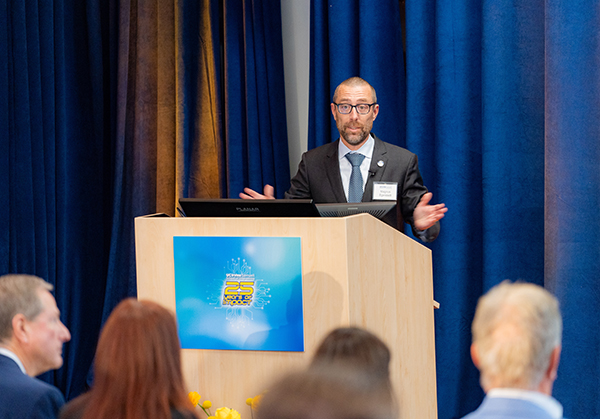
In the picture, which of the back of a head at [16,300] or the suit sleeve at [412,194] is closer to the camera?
the back of a head at [16,300]

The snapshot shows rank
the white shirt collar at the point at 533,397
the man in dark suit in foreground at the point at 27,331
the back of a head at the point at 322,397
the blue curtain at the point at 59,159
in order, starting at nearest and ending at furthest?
the back of a head at the point at 322,397 → the white shirt collar at the point at 533,397 → the man in dark suit in foreground at the point at 27,331 → the blue curtain at the point at 59,159

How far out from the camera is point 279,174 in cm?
437

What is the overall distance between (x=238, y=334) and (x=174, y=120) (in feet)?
7.96

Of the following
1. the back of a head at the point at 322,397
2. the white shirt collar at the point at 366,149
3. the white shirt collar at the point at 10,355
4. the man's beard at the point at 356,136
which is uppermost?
the man's beard at the point at 356,136

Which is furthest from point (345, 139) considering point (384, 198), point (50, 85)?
point (50, 85)

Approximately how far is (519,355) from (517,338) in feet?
0.11

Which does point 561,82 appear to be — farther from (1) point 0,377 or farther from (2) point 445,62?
(1) point 0,377

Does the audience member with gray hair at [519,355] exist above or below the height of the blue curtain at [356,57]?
below

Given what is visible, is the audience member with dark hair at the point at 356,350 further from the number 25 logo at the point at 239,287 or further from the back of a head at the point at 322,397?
the number 25 logo at the point at 239,287

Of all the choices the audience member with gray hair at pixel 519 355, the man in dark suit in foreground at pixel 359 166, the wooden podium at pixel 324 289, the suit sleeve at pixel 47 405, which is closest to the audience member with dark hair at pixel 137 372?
the suit sleeve at pixel 47 405

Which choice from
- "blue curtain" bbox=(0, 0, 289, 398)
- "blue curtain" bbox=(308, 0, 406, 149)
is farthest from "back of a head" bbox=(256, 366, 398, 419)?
"blue curtain" bbox=(0, 0, 289, 398)

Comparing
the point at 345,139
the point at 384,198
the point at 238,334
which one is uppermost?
the point at 345,139

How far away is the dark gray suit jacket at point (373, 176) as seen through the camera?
3.19 m

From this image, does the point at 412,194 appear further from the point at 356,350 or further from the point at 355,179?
the point at 356,350
